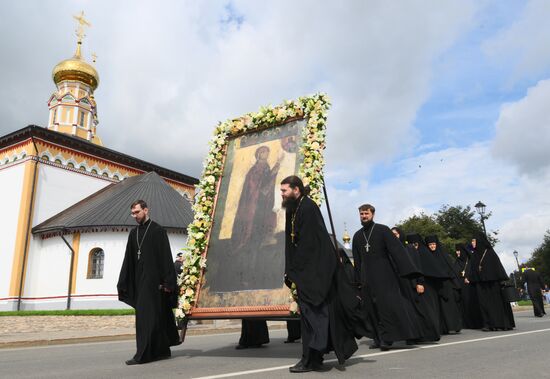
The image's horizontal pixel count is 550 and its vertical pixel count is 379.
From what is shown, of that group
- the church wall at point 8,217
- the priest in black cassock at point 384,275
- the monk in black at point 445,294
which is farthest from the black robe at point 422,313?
the church wall at point 8,217

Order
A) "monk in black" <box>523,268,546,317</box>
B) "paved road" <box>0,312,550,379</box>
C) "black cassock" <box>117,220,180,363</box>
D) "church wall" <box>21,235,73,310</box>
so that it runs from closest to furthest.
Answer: "paved road" <box>0,312,550,379</box>
"black cassock" <box>117,220,180,363</box>
"monk in black" <box>523,268,546,317</box>
"church wall" <box>21,235,73,310</box>

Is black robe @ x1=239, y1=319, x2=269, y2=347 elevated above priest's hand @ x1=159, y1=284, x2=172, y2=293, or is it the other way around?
priest's hand @ x1=159, y1=284, x2=172, y2=293

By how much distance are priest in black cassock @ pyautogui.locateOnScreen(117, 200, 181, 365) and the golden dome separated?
36.6 metres

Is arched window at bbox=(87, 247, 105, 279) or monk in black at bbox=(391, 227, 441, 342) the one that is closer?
monk in black at bbox=(391, 227, 441, 342)

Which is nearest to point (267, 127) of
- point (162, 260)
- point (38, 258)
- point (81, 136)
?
point (162, 260)

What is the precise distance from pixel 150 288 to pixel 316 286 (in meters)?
2.50

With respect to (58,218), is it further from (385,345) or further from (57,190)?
(385,345)

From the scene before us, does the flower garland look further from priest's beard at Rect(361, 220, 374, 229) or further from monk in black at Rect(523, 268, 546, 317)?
monk in black at Rect(523, 268, 546, 317)

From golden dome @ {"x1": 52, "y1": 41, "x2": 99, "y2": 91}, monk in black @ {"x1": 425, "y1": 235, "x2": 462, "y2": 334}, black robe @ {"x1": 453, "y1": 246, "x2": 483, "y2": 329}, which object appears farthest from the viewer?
golden dome @ {"x1": 52, "y1": 41, "x2": 99, "y2": 91}

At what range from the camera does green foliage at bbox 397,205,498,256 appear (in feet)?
193

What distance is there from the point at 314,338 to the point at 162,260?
263cm

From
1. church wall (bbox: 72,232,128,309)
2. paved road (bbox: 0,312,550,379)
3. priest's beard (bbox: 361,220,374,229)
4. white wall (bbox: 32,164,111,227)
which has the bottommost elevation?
paved road (bbox: 0,312,550,379)

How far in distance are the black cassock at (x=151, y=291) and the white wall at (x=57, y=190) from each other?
2578 cm

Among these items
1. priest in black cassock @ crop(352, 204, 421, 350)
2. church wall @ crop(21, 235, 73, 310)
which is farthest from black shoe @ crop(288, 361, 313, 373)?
church wall @ crop(21, 235, 73, 310)
